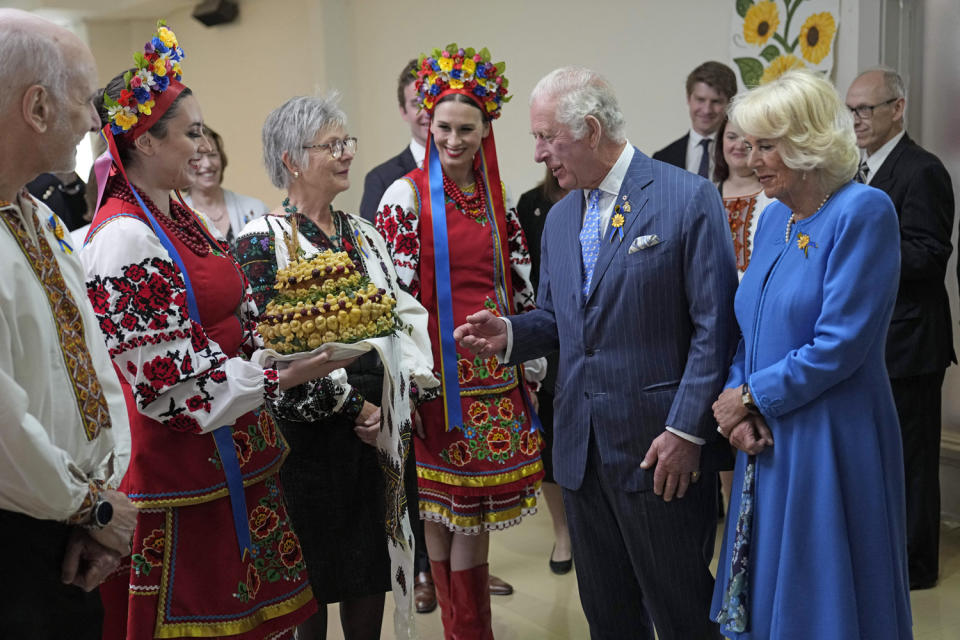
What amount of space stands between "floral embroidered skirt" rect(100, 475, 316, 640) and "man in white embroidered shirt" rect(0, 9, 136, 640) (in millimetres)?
397

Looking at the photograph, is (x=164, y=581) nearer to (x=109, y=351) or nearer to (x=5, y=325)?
(x=109, y=351)

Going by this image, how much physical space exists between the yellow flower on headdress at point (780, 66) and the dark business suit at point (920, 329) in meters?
0.96

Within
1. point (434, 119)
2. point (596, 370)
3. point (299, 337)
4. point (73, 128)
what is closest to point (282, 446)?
point (299, 337)

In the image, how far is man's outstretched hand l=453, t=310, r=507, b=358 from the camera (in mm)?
2623

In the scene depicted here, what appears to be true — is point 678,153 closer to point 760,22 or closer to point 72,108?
point 760,22

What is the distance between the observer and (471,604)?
3279mm

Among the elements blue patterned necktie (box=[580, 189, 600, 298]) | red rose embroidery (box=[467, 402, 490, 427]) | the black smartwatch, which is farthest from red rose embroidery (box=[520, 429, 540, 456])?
the black smartwatch

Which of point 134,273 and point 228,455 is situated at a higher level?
point 134,273

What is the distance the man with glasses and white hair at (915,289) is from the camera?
382 centimetres

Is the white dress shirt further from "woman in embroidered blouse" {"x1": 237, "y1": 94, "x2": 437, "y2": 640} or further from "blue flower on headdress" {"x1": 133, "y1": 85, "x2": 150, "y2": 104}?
"woman in embroidered blouse" {"x1": 237, "y1": 94, "x2": 437, "y2": 640}

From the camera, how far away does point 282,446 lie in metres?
2.53

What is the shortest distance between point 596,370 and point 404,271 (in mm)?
1065

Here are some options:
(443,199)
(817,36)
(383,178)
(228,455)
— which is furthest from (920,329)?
(228,455)

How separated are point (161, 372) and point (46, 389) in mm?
462
